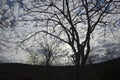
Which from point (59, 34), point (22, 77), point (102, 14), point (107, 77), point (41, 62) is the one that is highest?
point (102, 14)

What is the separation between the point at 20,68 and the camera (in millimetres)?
24984

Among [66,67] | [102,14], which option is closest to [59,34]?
[102,14]

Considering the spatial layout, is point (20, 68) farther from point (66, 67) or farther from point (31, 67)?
point (66, 67)

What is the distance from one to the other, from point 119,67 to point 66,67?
26.8ft

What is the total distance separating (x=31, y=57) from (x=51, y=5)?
1558 inches

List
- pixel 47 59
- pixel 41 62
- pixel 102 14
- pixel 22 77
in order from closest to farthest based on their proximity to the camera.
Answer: pixel 102 14, pixel 22 77, pixel 47 59, pixel 41 62

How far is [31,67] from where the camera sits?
25266mm

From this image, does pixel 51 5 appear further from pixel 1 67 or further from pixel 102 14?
pixel 1 67

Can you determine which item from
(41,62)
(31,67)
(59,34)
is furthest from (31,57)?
(59,34)

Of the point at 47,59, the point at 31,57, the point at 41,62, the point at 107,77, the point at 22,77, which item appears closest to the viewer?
the point at 107,77

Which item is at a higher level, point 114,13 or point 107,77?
point 114,13

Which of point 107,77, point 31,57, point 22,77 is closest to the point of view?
point 107,77

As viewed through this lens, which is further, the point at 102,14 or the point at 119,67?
the point at 119,67

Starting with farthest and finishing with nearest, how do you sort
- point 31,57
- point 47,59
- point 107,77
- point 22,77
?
point 31,57, point 47,59, point 22,77, point 107,77
